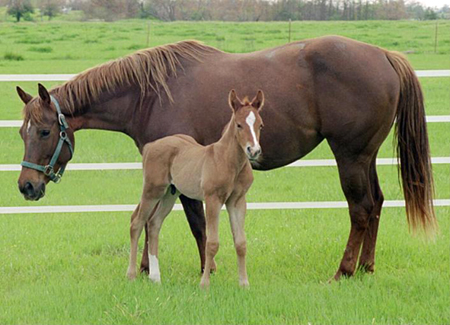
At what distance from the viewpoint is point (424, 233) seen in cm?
530

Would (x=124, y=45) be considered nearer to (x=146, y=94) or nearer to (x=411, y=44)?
(x=411, y=44)

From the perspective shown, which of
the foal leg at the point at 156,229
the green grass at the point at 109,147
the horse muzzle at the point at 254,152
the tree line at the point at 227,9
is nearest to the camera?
the horse muzzle at the point at 254,152

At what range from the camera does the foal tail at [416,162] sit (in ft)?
16.8

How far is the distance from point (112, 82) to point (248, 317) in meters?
2.13

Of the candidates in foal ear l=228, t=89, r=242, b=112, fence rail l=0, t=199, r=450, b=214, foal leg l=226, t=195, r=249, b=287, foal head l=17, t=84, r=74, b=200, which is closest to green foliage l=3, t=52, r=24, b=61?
fence rail l=0, t=199, r=450, b=214

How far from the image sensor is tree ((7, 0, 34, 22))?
31734mm

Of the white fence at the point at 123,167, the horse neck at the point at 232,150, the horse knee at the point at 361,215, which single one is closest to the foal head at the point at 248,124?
the horse neck at the point at 232,150

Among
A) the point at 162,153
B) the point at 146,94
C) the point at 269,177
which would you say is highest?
the point at 146,94

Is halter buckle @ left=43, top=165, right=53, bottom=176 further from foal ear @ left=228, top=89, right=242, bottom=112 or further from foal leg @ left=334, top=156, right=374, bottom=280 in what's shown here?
foal leg @ left=334, top=156, right=374, bottom=280

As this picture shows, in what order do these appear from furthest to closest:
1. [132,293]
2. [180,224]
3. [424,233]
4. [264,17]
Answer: [264,17], [180,224], [424,233], [132,293]

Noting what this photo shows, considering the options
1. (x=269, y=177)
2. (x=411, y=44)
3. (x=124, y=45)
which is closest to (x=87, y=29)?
(x=124, y=45)

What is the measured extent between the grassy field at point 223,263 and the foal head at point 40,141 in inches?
29.5

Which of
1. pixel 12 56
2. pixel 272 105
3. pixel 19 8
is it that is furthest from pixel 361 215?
pixel 19 8

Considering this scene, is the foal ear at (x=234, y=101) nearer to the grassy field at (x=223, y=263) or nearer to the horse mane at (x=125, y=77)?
the horse mane at (x=125, y=77)
